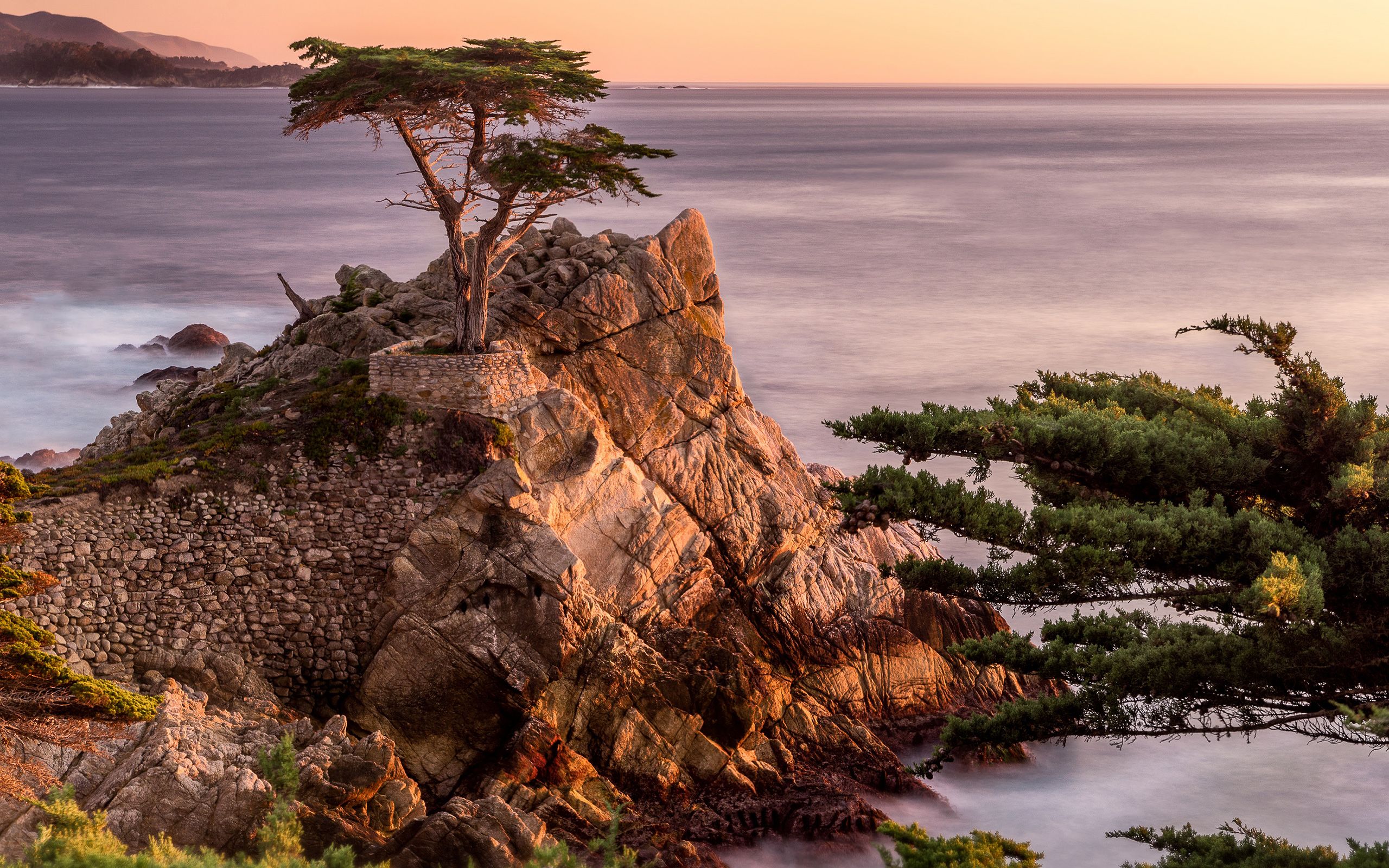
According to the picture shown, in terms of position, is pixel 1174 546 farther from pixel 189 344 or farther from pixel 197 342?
pixel 189 344

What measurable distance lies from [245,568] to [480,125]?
8.07 meters

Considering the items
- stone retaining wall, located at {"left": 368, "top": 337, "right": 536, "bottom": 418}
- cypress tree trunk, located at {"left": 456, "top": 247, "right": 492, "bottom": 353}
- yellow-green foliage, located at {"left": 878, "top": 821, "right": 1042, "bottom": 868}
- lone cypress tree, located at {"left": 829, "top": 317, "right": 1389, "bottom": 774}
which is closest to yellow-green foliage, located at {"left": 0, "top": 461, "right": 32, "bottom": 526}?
stone retaining wall, located at {"left": 368, "top": 337, "right": 536, "bottom": 418}

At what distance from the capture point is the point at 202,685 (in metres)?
16.2

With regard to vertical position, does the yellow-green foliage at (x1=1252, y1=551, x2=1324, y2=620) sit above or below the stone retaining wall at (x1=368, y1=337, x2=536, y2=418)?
above

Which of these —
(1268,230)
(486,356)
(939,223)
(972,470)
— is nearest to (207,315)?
(486,356)

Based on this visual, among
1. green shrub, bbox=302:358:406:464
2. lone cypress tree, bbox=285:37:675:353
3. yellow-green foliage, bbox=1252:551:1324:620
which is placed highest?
lone cypress tree, bbox=285:37:675:353

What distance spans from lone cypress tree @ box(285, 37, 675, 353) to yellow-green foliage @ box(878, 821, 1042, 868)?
39.1 ft

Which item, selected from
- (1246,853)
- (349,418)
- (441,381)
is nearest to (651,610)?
(441,381)

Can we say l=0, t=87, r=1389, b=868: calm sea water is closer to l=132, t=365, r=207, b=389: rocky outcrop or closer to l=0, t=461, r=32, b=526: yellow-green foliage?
l=132, t=365, r=207, b=389: rocky outcrop

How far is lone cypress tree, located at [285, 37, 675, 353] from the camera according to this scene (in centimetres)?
1944

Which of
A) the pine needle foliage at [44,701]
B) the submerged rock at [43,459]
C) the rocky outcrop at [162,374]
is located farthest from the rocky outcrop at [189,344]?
the pine needle foliage at [44,701]

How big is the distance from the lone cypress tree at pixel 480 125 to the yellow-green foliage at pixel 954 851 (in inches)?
469

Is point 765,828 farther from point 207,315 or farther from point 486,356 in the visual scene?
point 207,315

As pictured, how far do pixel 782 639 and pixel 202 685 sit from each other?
28.1ft
